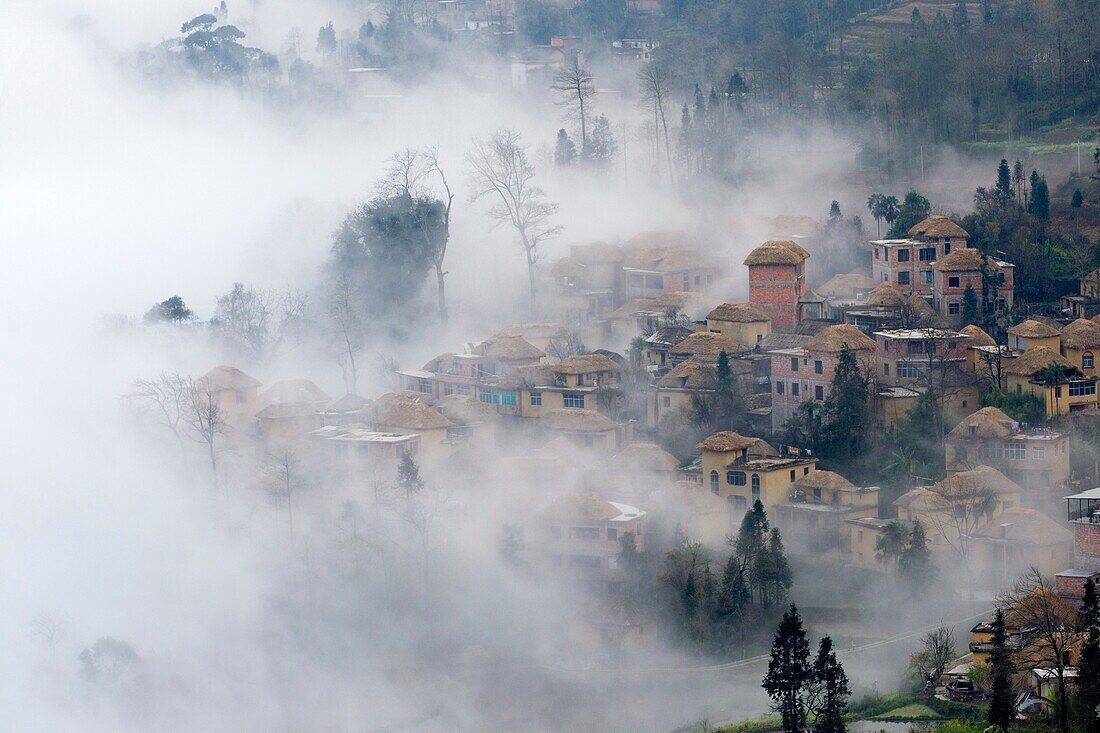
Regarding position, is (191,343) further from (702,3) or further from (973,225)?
(702,3)

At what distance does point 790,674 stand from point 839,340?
24.0 ft

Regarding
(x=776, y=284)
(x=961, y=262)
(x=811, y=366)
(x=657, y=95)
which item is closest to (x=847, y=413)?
(x=811, y=366)

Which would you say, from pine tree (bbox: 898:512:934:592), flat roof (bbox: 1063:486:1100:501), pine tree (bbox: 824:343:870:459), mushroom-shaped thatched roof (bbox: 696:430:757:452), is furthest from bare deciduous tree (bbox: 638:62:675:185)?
flat roof (bbox: 1063:486:1100:501)

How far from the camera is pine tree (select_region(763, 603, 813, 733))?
2098 cm

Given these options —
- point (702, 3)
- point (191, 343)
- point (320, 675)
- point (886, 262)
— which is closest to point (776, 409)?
point (886, 262)

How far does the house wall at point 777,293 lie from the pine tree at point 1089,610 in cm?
913

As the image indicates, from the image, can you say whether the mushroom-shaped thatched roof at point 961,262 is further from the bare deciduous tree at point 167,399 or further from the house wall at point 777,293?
the bare deciduous tree at point 167,399

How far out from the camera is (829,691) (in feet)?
68.4

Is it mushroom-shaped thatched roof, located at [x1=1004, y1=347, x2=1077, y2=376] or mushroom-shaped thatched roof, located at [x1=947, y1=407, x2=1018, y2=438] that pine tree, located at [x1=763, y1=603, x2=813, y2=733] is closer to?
mushroom-shaped thatched roof, located at [x1=947, y1=407, x2=1018, y2=438]

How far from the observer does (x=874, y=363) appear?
27469 mm

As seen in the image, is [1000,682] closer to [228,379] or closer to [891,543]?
[891,543]

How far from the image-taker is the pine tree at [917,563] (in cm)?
2402

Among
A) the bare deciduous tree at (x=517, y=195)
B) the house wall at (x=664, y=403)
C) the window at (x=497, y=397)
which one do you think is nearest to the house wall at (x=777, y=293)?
the house wall at (x=664, y=403)

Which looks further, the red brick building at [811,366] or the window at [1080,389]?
the red brick building at [811,366]
